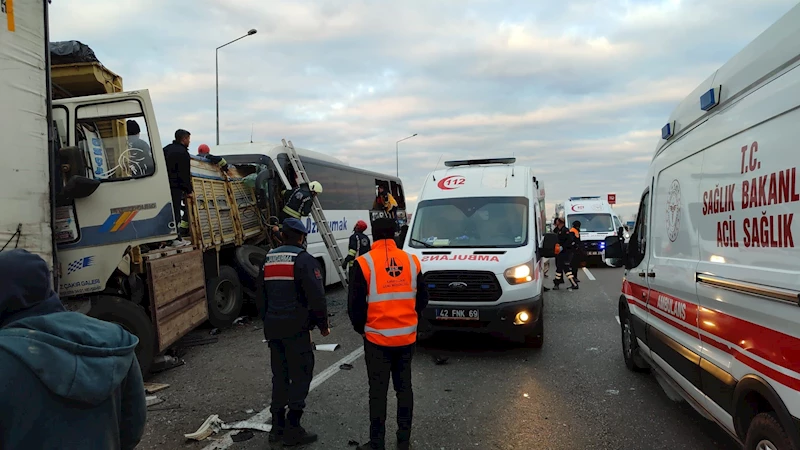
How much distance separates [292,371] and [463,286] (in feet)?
9.63

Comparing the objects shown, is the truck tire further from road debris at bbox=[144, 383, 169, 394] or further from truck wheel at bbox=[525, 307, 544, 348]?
truck wheel at bbox=[525, 307, 544, 348]

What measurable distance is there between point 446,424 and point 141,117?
4968 millimetres

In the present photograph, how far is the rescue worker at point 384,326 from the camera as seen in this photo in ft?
12.8

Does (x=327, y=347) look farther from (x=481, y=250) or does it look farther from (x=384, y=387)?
(x=384, y=387)

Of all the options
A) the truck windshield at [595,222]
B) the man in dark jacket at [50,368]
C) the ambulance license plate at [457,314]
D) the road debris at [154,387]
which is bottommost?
the road debris at [154,387]

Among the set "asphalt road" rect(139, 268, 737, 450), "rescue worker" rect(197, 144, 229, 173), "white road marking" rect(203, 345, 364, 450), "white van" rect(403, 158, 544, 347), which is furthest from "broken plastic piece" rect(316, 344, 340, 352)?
"rescue worker" rect(197, 144, 229, 173)

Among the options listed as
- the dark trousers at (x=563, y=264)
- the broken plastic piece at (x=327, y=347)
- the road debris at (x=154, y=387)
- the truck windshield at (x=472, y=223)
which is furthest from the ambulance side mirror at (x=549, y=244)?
the dark trousers at (x=563, y=264)

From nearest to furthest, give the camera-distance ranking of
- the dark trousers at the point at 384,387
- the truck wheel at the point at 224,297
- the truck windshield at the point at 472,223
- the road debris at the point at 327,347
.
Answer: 1. the dark trousers at the point at 384,387
2. the road debris at the point at 327,347
3. the truck windshield at the point at 472,223
4. the truck wheel at the point at 224,297

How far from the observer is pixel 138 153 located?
6273mm

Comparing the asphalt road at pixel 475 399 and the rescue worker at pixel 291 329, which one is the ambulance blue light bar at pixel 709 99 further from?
the rescue worker at pixel 291 329

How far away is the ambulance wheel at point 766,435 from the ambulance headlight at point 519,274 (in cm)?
371

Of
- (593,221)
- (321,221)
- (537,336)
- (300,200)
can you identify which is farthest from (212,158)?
(593,221)

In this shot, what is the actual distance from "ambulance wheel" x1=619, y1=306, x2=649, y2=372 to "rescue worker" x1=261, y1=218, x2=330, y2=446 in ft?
11.3

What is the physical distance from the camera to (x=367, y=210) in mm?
16078
